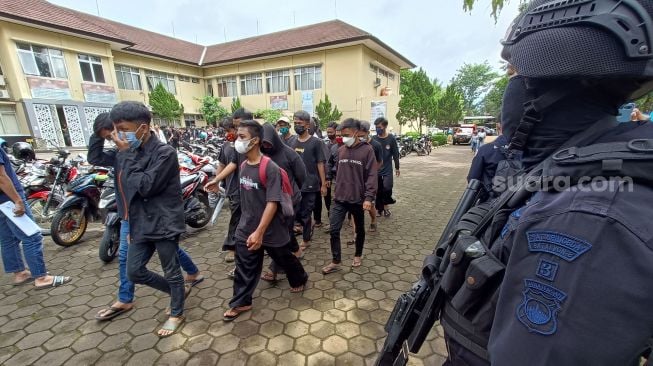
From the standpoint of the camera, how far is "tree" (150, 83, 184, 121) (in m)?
22.5

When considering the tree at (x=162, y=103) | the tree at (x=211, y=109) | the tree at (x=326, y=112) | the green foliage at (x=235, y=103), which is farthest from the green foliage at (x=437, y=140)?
the tree at (x=162, y=103)

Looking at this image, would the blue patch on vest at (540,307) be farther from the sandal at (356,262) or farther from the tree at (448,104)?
the tree at (448,104)

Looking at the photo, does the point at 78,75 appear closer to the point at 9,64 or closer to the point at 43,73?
the point at 43,73

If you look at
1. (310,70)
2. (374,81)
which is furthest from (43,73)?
(374,81)

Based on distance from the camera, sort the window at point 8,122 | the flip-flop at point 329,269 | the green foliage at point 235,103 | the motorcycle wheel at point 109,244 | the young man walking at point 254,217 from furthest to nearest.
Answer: the green foliage at point 235,103
the window at point 8,122
the motorcycle wheel at point 109,244
the flip-flop at point 329,269
the young man walking at point 254,217

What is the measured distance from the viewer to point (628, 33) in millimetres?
703

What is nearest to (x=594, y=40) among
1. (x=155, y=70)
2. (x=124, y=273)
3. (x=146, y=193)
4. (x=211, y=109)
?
(x=146, y=193)

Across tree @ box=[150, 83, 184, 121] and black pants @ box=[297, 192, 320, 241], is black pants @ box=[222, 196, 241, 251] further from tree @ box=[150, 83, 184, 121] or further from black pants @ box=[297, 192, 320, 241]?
tree @ box=[150, 83, 184, 121]

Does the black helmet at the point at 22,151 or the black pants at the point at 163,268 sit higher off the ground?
the black helmet at the point at 22,151

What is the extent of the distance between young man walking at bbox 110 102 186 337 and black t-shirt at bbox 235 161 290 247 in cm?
55

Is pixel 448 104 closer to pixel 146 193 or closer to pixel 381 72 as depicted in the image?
pixel 381 72

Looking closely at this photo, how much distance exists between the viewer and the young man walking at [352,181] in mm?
3451

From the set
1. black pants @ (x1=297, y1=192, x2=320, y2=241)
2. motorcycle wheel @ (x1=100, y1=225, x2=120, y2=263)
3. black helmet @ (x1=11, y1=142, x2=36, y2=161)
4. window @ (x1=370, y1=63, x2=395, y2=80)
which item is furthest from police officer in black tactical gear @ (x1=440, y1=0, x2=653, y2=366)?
window @ (x1=370, y1=63, x2=395, y2=80)

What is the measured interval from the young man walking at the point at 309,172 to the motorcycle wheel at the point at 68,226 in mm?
3411
